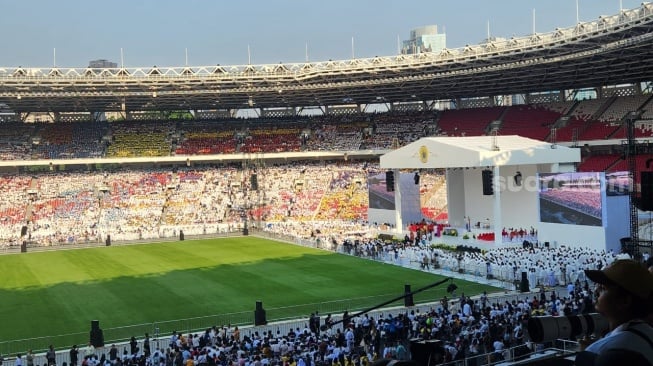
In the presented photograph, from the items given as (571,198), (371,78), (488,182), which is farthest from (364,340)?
(371,78)

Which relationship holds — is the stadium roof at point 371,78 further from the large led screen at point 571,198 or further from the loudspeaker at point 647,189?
the loudspeaker at point 647,189

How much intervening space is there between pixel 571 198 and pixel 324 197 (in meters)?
30.6

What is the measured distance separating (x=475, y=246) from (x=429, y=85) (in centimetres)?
2387

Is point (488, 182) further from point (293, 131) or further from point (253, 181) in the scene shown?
point (293, 131)

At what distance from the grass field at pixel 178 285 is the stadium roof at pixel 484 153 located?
785 centimetres

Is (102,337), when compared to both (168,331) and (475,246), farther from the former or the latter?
(475,246)

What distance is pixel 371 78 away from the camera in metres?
60.4

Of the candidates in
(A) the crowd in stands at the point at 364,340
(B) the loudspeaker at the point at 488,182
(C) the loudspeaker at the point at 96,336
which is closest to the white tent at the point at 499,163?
(B) the loudspeaker at the point at 488,182

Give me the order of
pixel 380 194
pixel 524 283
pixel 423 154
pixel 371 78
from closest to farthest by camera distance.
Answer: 1. pixel 524 283
2. pixel 423 154
3. pixel 380 194
4. pixel 371 78

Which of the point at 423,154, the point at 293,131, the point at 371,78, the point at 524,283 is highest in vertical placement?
the point at 371,78

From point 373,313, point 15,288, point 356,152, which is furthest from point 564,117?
point 15,288

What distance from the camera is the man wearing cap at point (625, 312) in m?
3.07

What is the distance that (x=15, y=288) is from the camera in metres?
33.8

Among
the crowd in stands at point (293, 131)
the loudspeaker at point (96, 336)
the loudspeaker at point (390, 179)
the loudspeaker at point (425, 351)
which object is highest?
the crowd in stands at point (293, 131)
